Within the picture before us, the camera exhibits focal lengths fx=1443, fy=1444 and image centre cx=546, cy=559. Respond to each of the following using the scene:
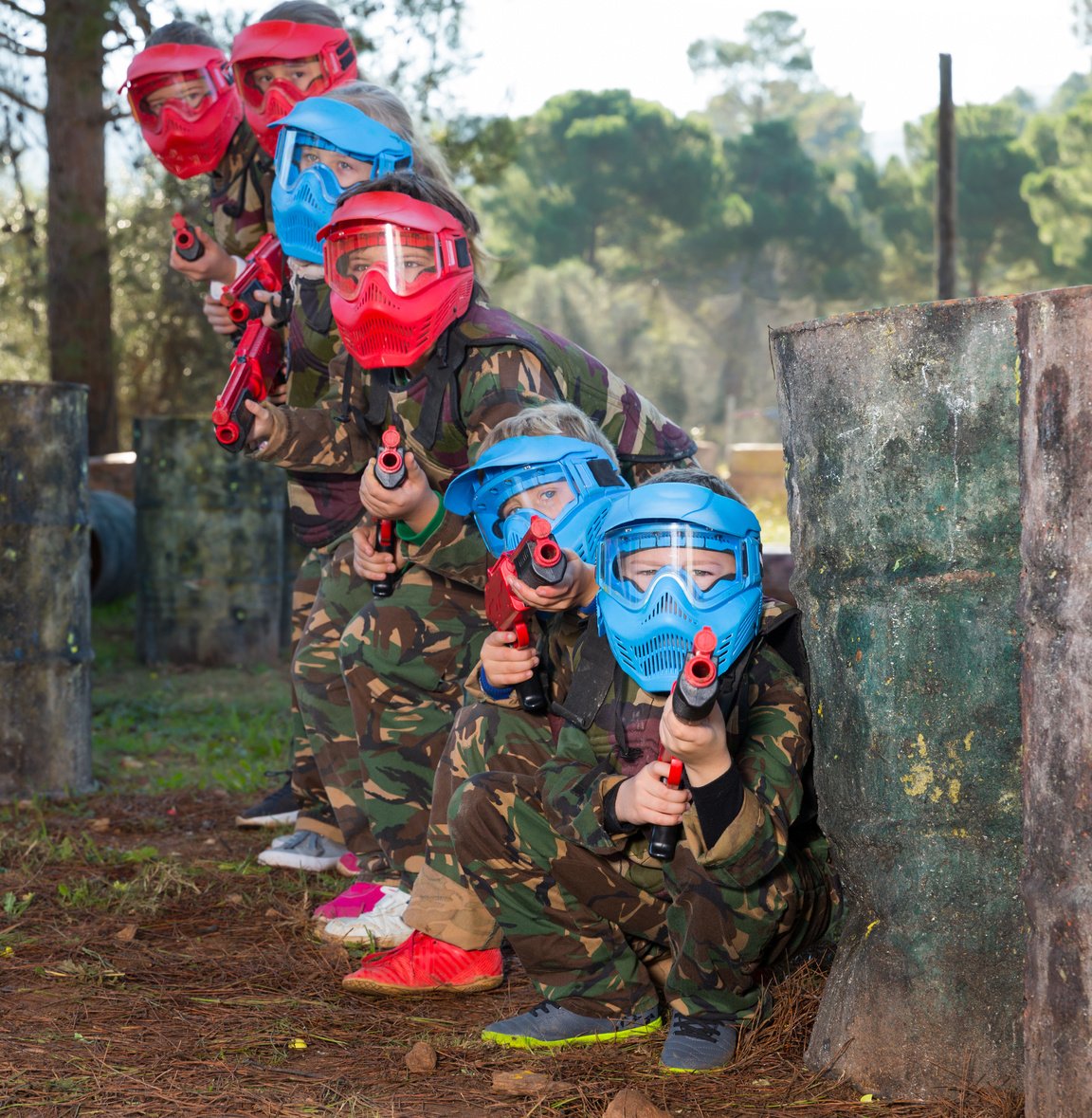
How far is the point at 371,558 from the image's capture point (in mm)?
3570

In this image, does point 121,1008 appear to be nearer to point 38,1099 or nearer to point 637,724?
point 38,1099

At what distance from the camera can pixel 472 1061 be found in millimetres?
2773

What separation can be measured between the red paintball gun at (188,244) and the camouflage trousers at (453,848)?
203cm

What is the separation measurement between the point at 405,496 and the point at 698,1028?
1.30 m

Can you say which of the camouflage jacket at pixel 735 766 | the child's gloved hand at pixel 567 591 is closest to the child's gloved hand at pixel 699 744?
the camouflage jacket at pixel 735 766

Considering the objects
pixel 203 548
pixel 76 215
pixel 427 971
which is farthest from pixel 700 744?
pixel 76 215

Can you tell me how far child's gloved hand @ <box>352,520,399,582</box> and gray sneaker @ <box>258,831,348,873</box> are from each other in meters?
1.05

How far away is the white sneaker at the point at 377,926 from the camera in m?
3.52

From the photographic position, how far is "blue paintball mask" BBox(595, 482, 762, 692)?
8.61 feet

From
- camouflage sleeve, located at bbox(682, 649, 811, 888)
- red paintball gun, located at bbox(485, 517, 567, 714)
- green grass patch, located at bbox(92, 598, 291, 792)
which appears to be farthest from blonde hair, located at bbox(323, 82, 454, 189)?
green grass patch, located at bbox(92, 598, 291, 792)

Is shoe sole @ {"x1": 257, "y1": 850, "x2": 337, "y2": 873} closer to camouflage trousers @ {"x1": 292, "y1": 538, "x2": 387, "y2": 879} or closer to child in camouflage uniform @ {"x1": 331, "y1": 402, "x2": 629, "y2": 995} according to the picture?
camouflage trousers @ {"x1": 292, "y1": 538, "x2": 387, "y2": 879}

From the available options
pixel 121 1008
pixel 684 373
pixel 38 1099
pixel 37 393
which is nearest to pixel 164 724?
pixel 37 393

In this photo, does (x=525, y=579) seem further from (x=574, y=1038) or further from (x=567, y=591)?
(x=574, y=1038)

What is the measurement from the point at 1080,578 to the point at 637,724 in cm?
98
